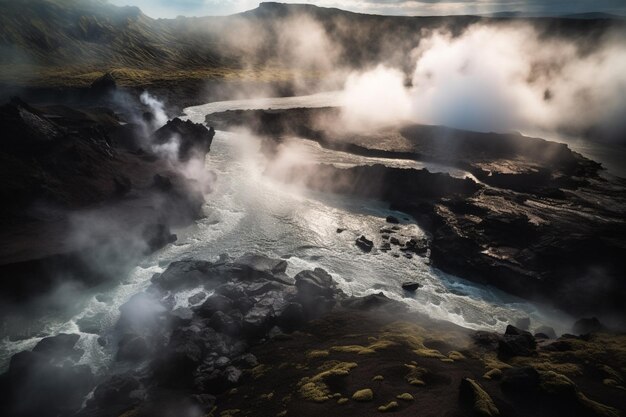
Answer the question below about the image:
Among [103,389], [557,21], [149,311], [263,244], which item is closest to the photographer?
[103,389]

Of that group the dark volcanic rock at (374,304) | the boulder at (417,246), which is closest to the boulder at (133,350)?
the dark volcanic rock at (374,304)

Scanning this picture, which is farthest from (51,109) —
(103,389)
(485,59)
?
(485,59)

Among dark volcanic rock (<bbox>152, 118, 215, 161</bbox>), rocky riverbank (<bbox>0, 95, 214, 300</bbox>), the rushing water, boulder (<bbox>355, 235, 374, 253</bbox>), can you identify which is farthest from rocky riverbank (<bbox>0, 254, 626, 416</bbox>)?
dark volcanic rock (<bbox>152, 118, 215, 161</bbox>)

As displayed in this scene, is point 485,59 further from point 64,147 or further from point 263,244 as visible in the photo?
point 64,147

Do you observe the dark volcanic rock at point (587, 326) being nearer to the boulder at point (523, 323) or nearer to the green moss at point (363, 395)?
the boulder at point (523, 323)

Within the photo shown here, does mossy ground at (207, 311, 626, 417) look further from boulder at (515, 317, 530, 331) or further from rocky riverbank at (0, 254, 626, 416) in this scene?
boulder at (515, 317, 530, 331)
